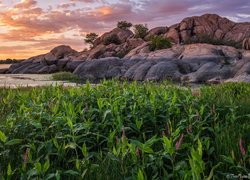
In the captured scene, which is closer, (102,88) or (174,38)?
(102,88)

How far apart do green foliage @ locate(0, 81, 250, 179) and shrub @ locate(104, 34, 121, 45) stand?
69478 mm

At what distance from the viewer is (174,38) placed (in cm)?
7250

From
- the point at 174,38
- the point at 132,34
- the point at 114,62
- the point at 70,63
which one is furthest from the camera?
the point at 132,34

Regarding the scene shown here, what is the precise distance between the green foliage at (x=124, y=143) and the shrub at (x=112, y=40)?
2735 inches

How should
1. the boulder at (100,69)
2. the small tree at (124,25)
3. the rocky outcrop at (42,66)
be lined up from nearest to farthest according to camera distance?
the boulder at (100,69) → the rocky outcrop at (42,66) → the small tree at (124,25)

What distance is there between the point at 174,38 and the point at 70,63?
1044 inches

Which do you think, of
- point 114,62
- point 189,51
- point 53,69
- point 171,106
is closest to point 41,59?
point 53,69

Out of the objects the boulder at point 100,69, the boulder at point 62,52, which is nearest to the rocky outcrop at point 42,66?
the boulder at point 62,52

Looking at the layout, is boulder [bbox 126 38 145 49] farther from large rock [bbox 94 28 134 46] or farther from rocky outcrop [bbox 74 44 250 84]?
rocky outcrop [bbox 74 44 250 84]

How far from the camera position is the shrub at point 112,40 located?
7841cm

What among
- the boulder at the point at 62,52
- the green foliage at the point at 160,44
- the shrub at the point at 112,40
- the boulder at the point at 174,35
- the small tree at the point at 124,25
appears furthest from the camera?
the small tree at the point at 124,25

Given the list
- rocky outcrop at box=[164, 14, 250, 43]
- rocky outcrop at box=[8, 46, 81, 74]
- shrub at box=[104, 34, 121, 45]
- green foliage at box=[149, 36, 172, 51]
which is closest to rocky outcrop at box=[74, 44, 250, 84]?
green foliage at box=[149, 36, 172, 51]

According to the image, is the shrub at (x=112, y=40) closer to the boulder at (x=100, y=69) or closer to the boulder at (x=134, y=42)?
the boulder at (x=134, y=42)

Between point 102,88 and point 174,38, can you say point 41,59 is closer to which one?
point 174,38
